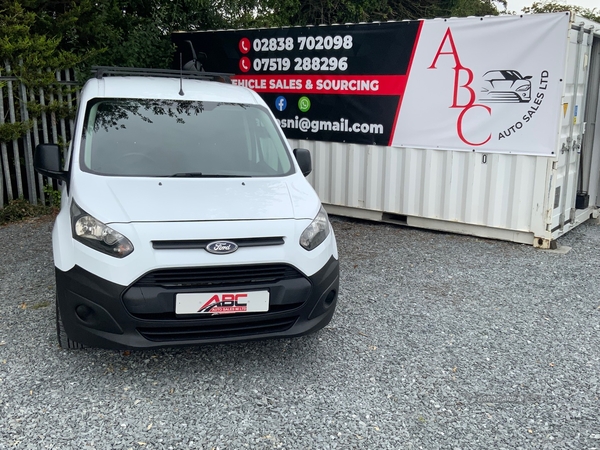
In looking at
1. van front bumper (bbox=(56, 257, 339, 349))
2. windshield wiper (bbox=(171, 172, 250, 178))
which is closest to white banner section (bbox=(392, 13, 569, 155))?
windshield wiper (bbox=(171, 172, 250, 178))

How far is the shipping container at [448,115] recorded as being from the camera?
687 cm

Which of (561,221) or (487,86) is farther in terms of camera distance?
(561,221)

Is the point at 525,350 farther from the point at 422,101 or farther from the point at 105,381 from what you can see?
the point at 422,101

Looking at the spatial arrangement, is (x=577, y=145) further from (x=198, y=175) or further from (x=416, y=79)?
(x=198, y=175)

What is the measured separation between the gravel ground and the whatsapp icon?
370cm

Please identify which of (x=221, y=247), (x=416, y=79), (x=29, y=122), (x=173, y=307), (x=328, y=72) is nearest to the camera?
(x=173, y=307)

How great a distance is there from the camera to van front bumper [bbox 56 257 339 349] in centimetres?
348

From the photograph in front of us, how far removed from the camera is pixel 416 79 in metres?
7.66

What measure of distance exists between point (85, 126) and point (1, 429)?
2.28 meters

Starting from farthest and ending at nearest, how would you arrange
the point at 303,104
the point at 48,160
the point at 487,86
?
the point at 303,104 < the point at 487,86 < the point at 48,160

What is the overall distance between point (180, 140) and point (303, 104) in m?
4.37

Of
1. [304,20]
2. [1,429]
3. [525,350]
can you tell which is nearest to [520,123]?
[525,350]

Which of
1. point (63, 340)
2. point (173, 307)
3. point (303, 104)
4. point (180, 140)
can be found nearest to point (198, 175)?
point (180, 140)

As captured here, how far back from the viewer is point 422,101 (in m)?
7.66
